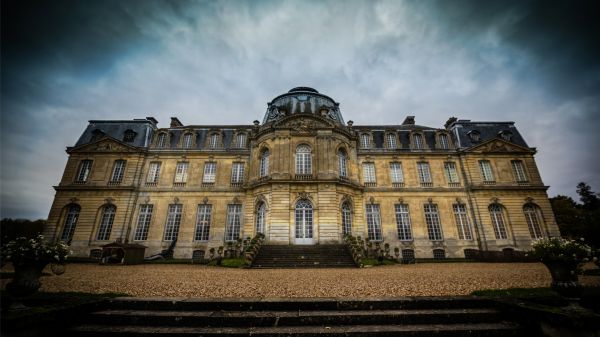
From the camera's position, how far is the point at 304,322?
168 inches

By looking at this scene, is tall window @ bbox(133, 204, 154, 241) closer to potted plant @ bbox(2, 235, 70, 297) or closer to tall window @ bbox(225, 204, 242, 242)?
tall window @ bbox(225, 204, 242, 242)

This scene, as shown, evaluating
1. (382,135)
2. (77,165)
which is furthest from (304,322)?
(77,165)

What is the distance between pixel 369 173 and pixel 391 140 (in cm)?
429

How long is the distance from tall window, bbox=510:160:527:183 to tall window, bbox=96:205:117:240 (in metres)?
34.8

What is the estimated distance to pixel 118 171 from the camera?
2141cm

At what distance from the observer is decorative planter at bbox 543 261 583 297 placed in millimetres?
3934

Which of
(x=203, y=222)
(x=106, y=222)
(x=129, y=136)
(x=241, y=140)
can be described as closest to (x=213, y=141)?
(x=241, y=140)

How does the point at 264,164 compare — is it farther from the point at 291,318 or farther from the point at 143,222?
the point at 291,318

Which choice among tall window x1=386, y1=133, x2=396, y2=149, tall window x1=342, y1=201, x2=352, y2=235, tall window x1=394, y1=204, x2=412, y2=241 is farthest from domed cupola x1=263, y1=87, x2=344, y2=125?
tall window x1=394, y1=204, x2=412, y2=241

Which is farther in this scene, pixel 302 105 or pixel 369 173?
pixel 369 173

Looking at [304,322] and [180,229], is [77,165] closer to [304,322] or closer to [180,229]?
[180,229]

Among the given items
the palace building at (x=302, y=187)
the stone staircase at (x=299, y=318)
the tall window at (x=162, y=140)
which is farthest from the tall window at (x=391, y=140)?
the tall window at (x=162, y=140)

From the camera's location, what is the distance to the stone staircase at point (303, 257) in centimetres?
1333

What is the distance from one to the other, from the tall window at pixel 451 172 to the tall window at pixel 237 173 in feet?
60.1
